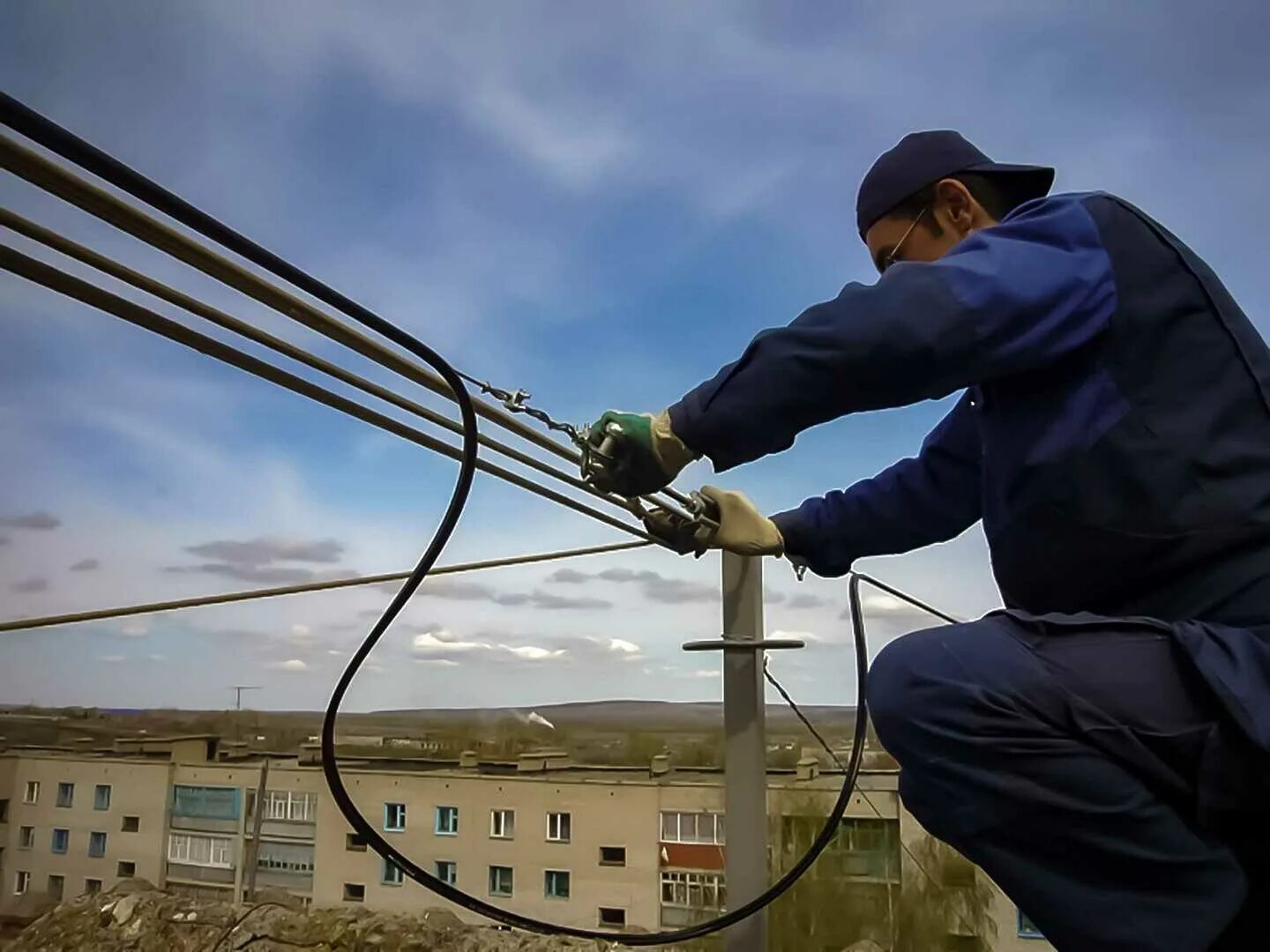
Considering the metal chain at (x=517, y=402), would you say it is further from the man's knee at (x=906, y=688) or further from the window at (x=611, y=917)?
the window at (x=611, y=917)

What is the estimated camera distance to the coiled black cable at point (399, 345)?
319mm

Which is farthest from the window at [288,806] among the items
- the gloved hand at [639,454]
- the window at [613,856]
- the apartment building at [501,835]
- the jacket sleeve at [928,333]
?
the jacket sleeve at [928,333]

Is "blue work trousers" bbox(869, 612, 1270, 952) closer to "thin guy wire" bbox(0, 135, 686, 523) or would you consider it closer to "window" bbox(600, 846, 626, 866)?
"thin guy wire" bbox(0, 135, 686, 523)

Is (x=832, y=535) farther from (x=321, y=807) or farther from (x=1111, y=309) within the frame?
(x=321, y=807)

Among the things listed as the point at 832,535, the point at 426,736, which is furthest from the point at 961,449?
the point at 426,736

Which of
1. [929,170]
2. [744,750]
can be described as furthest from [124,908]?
[929,170]

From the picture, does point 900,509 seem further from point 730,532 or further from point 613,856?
point 613,856

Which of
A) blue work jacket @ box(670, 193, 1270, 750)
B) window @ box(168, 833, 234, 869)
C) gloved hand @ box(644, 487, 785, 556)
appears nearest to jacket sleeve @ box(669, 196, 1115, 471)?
blue work jacket @ box(670, 193, 1270, 750)

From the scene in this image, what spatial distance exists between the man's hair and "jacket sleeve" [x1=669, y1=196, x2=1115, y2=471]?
0.57ft

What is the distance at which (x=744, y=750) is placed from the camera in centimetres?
93

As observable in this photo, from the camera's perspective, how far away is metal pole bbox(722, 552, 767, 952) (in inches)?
35.0

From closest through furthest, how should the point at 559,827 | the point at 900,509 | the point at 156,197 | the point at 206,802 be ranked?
the point at 156,197, the point at 900,509, the point at 206,802, the point at 559,827

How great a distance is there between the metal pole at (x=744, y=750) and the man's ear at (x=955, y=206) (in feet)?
1.35

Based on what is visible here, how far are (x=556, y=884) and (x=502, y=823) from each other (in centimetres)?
12
